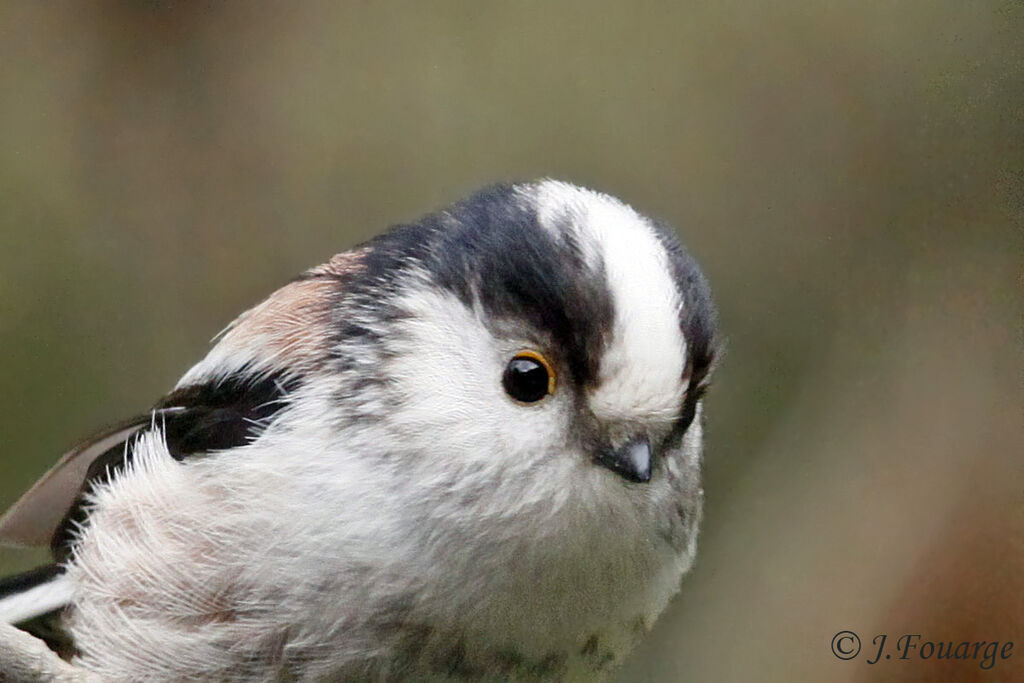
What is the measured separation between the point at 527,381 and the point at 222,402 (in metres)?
0.71

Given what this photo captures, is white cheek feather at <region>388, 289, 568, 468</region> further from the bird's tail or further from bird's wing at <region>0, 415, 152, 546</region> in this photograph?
the bird's tail

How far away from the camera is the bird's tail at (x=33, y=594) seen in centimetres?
208

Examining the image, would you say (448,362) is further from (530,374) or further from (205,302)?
(205,302)

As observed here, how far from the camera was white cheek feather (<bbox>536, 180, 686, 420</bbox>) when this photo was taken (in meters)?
1.60

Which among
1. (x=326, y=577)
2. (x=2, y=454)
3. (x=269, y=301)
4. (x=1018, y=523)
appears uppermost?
(x=269, y=301)

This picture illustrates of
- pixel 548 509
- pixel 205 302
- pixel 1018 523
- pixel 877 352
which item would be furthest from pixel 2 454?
pixel 1018 523

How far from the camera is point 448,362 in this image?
5.57 feet

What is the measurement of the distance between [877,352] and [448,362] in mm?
2525

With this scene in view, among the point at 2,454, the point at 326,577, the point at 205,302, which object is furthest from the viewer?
the point at 205,302
